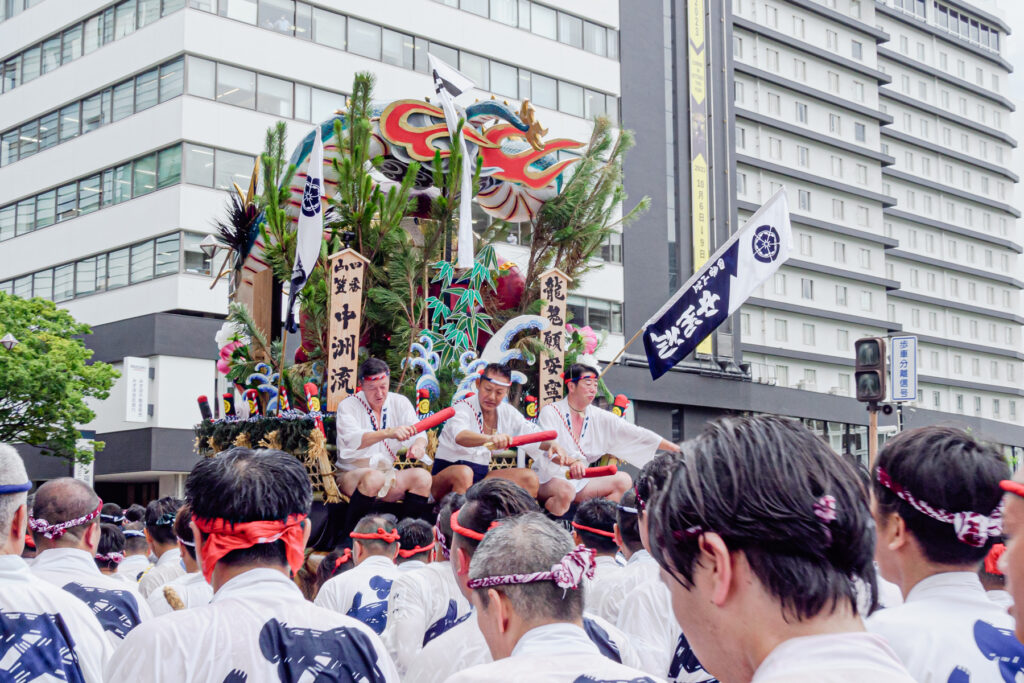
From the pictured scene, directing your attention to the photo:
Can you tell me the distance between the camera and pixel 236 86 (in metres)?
23.9

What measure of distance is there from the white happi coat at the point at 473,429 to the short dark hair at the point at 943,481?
20.6 ft

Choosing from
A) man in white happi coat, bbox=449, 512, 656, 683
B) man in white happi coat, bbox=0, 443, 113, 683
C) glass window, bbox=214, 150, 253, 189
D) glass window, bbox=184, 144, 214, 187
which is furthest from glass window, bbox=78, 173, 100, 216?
man in white happi coat, bbox=449, 512, 656, 683

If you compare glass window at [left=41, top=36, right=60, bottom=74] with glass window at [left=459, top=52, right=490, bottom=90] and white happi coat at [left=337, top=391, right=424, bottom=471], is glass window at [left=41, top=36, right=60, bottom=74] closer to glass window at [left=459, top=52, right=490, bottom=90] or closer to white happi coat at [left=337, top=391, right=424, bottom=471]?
glass window at [left=459, top=52, right=490, bottom=90]

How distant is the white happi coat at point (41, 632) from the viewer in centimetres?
306

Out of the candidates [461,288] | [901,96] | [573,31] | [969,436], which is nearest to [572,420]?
[461,288]

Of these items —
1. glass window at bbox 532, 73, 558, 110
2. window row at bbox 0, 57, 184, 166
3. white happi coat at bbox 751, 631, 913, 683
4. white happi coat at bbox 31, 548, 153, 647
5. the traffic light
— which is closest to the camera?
white happi coat at bbox 751, 631, 913, 683

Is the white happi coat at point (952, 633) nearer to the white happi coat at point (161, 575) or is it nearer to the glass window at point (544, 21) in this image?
the white happi coat at point (161, 575)

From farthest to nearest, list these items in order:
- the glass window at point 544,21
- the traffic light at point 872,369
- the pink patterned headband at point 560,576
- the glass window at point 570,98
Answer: the glass window at point 570,98
the glass window at point 544,21
the traffic light at point 872,369
the pink patterned headband at point 560,576

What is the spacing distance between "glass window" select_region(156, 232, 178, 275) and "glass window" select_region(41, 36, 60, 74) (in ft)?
20.8

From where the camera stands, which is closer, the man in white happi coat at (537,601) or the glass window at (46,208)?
the man in white happi coat at (537,601)

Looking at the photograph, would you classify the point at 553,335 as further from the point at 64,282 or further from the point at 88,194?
the point at 64,282

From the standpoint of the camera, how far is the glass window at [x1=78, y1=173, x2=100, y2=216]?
25.2 meters

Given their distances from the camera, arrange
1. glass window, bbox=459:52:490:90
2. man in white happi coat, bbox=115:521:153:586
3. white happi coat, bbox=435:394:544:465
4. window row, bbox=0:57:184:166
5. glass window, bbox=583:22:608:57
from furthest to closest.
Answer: glass window, bbox=583:22:608:57
glass window, bbox=459:52:490:90
window row, bbox=0:57:184:166
white happi coat, bbox=435:394:544:465
man in white happi coat, bbox=115:521:153:586

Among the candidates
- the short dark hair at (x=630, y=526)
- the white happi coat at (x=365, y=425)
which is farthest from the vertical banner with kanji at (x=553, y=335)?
the short dark hair at (x=630, y=526)
